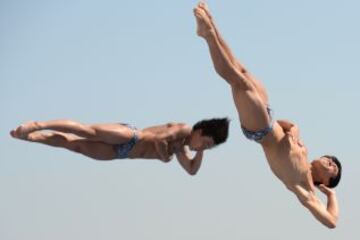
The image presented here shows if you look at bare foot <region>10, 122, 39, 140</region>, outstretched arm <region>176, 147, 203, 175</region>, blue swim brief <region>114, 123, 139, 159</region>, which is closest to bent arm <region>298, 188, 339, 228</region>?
outstretched arm <region>176, 147, 203, 175</region>

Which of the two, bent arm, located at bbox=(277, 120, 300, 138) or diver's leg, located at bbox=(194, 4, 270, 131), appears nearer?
diver's leg, located at bbox=(194, 4, 270, 131)

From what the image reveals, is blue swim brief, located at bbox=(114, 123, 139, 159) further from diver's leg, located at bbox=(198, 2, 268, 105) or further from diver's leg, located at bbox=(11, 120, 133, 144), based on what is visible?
diver's leg, located at bbox=(198, 2, 268, 105)

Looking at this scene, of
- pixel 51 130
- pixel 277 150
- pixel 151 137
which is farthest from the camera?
pixel 277 150

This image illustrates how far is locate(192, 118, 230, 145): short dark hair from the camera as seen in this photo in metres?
11.8

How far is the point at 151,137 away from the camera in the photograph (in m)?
11.8

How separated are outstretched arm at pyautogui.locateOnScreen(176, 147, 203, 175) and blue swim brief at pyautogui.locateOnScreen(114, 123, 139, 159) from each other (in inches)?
33.8

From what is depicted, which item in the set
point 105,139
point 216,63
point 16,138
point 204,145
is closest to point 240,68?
point 216,63

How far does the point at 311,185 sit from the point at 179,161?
225 centimetres

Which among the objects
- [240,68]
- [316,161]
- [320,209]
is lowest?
[320,209]

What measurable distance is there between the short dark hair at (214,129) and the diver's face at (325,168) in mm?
2162

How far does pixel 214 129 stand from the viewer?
38.7ft

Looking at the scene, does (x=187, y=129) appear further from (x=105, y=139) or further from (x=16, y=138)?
(x=16, y=138)

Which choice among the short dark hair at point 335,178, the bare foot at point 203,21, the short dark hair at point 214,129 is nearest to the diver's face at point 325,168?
the short dark hair at point 335,178

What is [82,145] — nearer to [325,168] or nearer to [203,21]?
[203,21]
